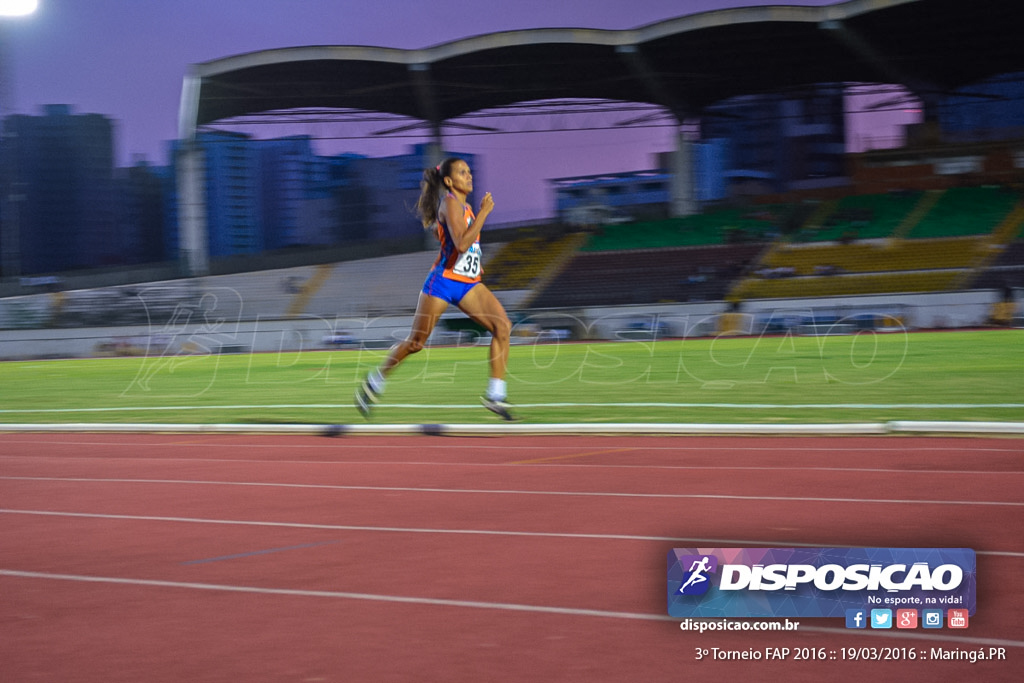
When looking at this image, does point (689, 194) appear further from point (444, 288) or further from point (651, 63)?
point (444, 288)

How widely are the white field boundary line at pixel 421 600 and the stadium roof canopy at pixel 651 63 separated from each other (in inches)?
1557

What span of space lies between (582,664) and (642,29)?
138 feet

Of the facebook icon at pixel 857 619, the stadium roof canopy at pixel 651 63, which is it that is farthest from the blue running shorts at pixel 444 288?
the stadium roof canopy at pixel 651 63

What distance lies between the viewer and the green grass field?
915 cm

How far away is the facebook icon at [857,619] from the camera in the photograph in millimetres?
2615

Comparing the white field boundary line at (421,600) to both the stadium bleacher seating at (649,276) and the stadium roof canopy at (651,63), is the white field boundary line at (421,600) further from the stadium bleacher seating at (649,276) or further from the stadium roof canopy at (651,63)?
the stadium roof canopy at (651,63)

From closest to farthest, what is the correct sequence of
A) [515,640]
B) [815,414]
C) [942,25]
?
[515,640]
[815,414]
[942,25]

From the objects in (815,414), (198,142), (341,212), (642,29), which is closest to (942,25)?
(642,29)

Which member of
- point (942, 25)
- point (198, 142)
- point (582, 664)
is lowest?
point (582, 664)

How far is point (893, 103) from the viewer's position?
48.3m

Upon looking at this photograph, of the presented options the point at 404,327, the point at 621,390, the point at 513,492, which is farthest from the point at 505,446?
the point at 404,327

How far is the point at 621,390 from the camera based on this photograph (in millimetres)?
12109

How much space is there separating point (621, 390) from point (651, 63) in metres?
35.1

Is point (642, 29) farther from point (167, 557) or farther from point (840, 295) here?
point (167, 557)
